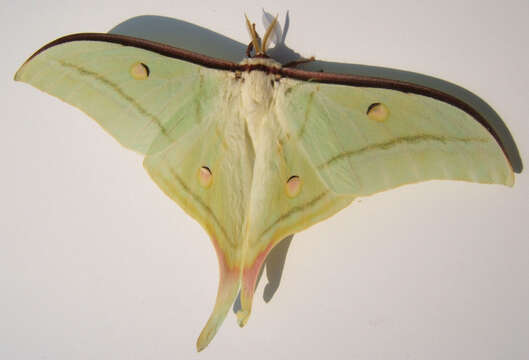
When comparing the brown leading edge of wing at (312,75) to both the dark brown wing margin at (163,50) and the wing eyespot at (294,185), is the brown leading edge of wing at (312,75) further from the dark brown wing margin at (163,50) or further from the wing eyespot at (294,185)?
the wing eyespot at (294,185)

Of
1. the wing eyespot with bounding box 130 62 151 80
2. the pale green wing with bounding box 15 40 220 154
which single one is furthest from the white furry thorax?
the wing eyespot with bounding box 130 62 151 80

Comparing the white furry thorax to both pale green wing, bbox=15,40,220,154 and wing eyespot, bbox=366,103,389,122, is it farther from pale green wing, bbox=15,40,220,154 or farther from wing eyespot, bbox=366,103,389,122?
wing eyespot, bbox=366,103,389,122

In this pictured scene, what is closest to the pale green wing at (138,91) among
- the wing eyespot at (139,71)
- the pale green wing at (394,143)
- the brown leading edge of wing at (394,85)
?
the wing eyespot at (139,71)

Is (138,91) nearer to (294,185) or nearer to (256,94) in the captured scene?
(256,94)

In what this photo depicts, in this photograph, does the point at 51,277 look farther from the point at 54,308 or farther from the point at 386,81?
the point at 386,81

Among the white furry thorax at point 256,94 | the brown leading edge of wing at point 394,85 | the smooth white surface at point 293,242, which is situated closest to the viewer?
the brown leading edge of wing at point 394,85

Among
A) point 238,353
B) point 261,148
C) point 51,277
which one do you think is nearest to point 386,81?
point 261,148
